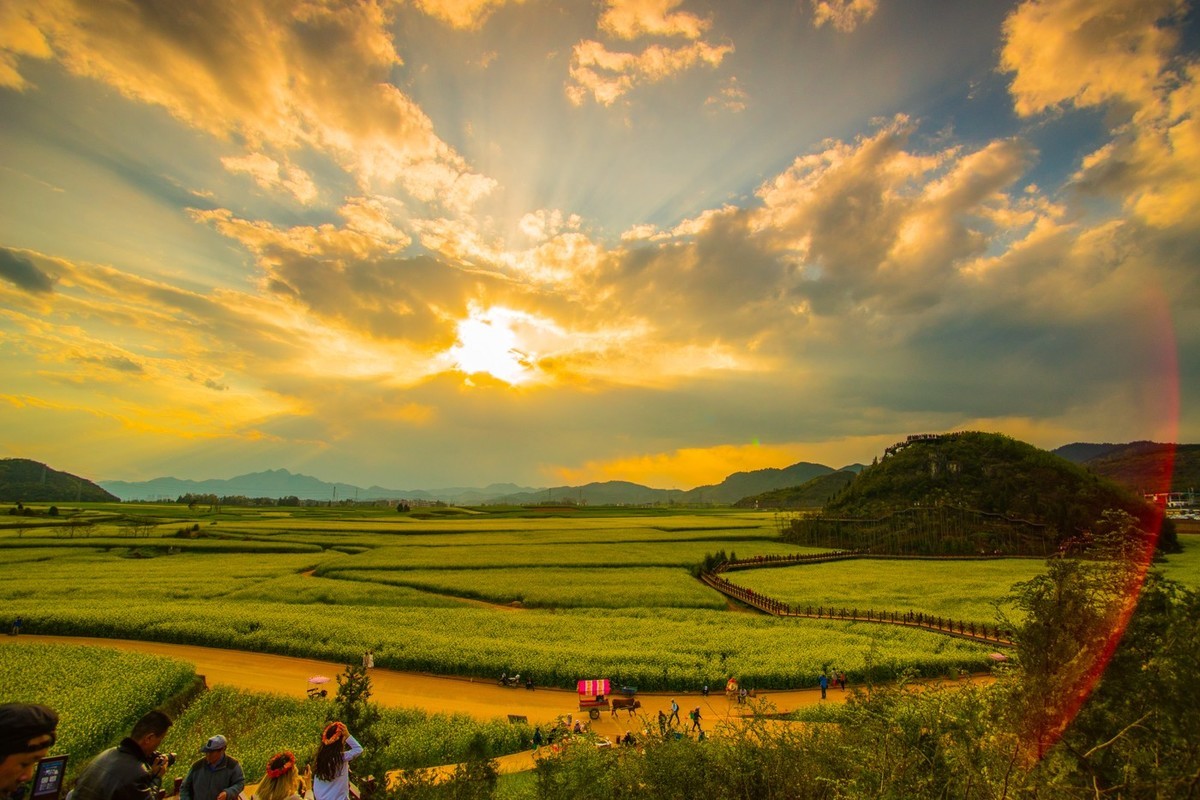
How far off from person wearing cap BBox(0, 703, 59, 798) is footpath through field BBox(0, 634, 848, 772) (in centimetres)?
2009

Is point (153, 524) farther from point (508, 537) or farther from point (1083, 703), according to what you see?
point (1083, 703)

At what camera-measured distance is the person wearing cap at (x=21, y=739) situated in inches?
183

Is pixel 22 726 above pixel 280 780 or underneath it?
above

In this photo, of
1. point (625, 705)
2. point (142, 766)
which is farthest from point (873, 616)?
point (142, 766)

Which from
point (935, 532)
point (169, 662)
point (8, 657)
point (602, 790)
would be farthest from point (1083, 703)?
point (935, 532)

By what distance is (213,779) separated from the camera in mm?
8641

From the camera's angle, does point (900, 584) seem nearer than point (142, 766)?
No

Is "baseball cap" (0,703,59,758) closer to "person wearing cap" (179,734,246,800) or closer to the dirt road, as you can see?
"person wearing cap" (179,734,246,800)

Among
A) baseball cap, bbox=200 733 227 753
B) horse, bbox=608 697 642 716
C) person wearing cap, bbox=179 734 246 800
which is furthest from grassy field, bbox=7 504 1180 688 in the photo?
baseball cap, bbox=200 733 227 753

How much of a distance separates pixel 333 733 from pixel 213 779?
5.68 ft

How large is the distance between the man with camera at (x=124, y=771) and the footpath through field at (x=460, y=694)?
17.6 meters

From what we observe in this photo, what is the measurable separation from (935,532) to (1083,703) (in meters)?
104

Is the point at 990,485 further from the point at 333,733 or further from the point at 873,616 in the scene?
the point at 333,733

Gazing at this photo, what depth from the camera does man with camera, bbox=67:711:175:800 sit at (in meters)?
6.62
